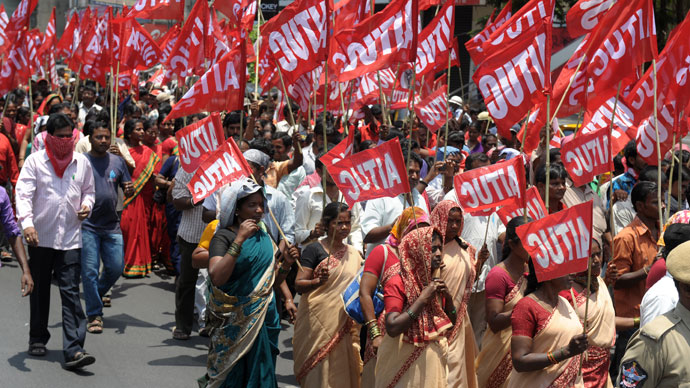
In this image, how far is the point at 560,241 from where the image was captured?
4.43 m

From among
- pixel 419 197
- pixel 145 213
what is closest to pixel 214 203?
pixel 419 197

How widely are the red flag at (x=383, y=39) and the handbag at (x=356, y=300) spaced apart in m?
2.30

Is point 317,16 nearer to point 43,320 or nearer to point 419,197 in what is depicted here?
point 419,197

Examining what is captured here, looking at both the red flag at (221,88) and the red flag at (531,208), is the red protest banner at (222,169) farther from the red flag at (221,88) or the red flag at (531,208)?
the red flag at (531,208)

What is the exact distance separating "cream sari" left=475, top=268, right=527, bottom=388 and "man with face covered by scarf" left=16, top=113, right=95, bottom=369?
2.91 metres

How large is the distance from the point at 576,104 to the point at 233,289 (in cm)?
431

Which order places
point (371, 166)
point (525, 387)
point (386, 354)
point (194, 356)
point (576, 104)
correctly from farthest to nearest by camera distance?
point (576, 104) → point (194, 356) → point (371, 166) → point (386, 354) → point (525, 387)

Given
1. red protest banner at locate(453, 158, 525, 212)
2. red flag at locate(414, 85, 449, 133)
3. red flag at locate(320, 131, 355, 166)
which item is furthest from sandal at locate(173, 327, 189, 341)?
red flag at locate(414, 85, 449, 133)

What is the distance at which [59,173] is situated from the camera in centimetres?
700

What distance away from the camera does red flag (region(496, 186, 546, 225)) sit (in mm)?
5762

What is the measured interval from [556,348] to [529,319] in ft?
0.59

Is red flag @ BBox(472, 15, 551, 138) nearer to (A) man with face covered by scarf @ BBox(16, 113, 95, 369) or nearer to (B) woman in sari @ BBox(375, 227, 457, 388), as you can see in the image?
(B) woman in sari @ BBox(375, 227, 457, 388)

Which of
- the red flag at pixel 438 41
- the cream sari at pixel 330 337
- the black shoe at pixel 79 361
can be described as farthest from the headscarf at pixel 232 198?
the red flag at pixel 438 41

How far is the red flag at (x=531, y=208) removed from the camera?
A: 5.76m
